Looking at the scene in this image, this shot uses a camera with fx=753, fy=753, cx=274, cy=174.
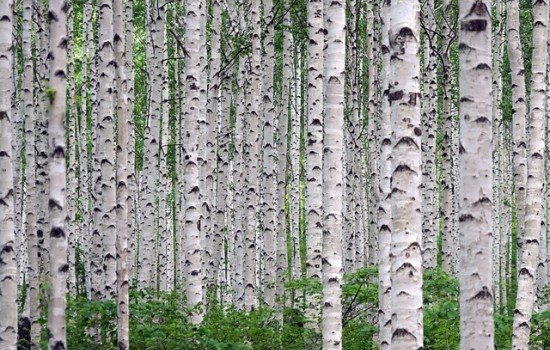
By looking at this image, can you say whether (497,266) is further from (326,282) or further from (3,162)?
(3,162)

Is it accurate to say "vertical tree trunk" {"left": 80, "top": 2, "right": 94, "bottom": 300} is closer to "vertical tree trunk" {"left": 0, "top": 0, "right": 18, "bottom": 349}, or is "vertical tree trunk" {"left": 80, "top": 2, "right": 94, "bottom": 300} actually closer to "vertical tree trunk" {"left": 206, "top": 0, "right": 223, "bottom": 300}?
"vertical tree trunk" {"left": 206, "top": 0, "right": 223, "bottom": 300}

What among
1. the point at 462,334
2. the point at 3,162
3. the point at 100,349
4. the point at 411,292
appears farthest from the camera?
the point at 100,349

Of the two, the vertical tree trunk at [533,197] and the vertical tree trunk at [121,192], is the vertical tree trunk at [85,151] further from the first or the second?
the vertical tree trunk at [533,197]

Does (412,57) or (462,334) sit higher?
(412,57)

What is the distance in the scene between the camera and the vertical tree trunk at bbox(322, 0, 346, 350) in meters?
8.15

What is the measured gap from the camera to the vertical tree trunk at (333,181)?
8.15m

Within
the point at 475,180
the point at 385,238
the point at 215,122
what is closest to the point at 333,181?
the point at 385,238

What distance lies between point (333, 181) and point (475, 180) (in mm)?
3838

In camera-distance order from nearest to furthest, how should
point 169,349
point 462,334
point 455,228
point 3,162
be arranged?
point 462,334 < point 3,162 < point 169,349 < point 455,228

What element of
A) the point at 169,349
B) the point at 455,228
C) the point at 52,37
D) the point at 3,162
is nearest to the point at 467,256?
the point at 52,37

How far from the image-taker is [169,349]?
9484 mm

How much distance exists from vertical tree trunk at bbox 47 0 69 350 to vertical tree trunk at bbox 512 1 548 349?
503cm

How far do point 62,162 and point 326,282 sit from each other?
10.6 ft

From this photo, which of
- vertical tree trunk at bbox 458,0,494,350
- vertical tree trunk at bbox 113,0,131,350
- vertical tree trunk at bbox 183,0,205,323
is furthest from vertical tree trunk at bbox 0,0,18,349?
vertical tree trunk at bbox 458,0,494,350
